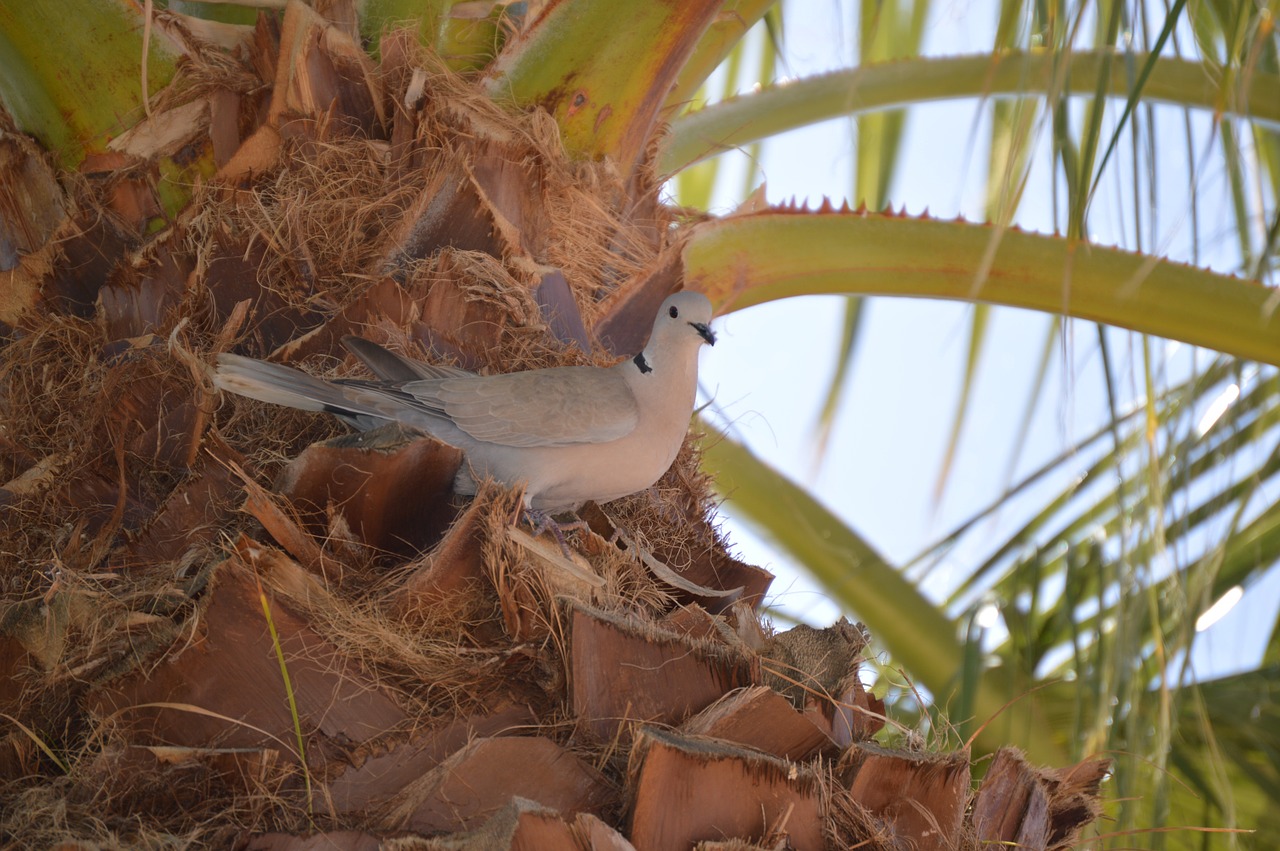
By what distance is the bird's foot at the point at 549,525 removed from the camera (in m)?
1.88

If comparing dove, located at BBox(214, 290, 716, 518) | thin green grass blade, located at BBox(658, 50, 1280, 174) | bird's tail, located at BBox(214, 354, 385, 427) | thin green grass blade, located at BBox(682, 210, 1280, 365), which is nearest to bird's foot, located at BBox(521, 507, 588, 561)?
dove, located at BBox(214, 290, 716, 518)

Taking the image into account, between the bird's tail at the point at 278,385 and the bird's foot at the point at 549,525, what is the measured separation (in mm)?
353

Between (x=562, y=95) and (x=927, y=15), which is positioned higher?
(x=927, y=15)

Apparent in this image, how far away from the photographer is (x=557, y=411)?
208 centimetres

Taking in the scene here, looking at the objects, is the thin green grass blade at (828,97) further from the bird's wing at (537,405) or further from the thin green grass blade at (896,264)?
the bird's wing at (537,405)

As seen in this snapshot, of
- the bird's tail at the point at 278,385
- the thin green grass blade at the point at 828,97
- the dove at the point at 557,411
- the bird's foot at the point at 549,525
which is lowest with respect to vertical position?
the bird's tail at the point at 278,385

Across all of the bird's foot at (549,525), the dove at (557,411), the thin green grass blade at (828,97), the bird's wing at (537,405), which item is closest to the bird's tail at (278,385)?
the dove at (557,411)

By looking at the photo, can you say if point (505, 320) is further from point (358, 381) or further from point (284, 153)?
point (284, 153)

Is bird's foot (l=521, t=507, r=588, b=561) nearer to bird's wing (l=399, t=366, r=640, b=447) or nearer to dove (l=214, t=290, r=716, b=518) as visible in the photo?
dove (l=214, t=290, r=716, b=518)

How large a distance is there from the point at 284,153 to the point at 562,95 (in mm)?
540


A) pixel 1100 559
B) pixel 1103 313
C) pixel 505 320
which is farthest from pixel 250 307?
pixel 1100 559

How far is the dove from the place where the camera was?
1.99 metres

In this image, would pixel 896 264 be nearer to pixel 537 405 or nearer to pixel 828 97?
pixel 828 97

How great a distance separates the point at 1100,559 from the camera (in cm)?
266
